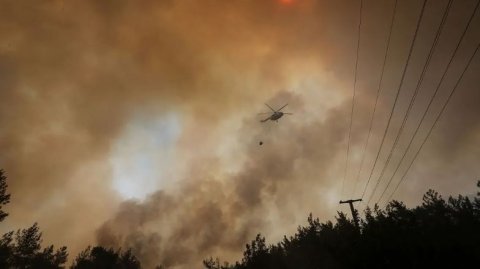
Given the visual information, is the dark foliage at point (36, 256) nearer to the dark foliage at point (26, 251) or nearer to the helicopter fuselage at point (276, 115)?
the dark foliage at point (26, 251)

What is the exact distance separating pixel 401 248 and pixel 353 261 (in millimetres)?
3245

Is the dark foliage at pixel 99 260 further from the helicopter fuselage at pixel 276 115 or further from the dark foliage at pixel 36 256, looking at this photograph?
the helicopter fuselage at pixel 276 115

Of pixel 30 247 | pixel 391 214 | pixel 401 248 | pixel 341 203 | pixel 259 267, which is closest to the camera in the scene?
pixel 401 248

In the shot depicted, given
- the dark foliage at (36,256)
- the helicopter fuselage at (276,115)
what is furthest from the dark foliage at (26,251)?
the helicopter fuselage at (276,115)

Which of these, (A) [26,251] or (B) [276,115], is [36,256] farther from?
(B) [276,115]

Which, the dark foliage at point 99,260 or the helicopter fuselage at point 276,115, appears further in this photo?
the dark foliage at point 99,260

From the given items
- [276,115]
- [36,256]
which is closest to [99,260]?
[36,256]

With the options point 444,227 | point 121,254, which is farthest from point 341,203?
point 121,254

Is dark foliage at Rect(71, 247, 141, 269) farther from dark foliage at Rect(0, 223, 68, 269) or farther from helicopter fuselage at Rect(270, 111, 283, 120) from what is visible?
helicopter fuselage at Rect(270, 111, 283, 120)

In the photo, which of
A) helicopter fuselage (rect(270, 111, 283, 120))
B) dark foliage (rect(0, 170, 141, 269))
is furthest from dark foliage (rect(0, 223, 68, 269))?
helicopter fuselage (rect(270, 111, 283, 120))

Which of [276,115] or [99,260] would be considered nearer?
[276,115]

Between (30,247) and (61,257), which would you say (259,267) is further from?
(61,257)

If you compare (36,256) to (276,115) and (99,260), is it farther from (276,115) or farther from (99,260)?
(276,115)

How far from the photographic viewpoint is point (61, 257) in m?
110
